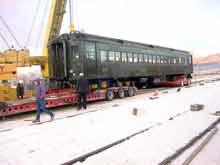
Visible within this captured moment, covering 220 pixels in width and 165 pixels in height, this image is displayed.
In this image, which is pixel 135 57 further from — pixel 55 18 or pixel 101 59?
pixel 55 18

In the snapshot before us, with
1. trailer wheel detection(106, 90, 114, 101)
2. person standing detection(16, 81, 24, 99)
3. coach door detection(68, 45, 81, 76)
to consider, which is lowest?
trailer wheel detection(106, 90, 114, 101)

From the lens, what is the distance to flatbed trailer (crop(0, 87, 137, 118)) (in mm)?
10979

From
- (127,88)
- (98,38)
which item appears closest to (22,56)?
(98,38)

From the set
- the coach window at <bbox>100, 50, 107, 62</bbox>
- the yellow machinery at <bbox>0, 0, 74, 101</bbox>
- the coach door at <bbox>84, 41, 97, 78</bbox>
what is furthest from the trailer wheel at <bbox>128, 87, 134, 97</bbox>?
the yellow machinery at <bbox>0, 0, 74, 101</bbox>

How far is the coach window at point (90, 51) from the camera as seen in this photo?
1489 cm

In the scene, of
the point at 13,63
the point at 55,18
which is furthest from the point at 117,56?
the point at 55,18

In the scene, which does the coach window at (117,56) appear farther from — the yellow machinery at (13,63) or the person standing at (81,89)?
the person standing at (81,89)

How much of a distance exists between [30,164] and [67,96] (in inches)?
324

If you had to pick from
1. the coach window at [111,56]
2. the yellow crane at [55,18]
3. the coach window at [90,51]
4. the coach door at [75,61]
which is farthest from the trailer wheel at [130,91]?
the yellow crane at [55,18]

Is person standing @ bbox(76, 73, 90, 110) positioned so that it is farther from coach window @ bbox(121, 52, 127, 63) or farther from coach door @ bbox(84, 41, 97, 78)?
coach window @ bbox(121, 52, 127, 63)

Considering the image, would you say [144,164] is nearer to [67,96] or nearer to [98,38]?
[67,96]

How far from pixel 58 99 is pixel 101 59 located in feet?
13.7

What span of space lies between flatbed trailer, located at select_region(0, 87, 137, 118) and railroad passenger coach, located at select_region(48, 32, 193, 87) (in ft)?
2.63

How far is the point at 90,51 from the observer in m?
15.1
